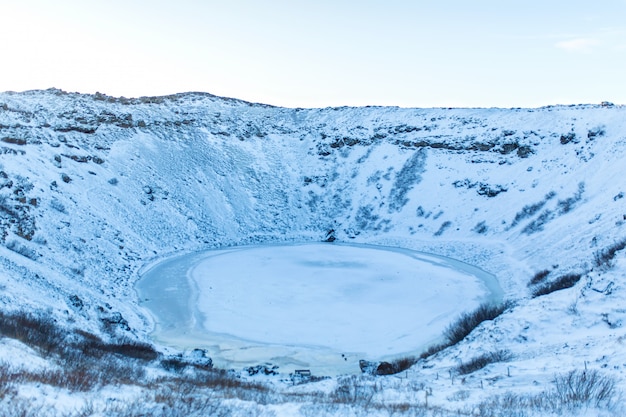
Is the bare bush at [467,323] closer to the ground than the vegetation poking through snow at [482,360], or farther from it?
farther from it

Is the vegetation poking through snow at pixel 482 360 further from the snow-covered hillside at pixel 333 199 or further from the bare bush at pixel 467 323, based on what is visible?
the bare bush at pixel 467 323

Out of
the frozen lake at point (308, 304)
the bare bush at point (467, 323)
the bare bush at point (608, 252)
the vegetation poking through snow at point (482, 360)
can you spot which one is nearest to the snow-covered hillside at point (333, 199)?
the bare bush at point (608, 252)

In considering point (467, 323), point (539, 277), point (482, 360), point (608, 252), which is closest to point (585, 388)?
point (482, 360)

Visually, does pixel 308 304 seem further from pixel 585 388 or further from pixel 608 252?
pixel 585 388

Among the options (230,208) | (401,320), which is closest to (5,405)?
(401,320)

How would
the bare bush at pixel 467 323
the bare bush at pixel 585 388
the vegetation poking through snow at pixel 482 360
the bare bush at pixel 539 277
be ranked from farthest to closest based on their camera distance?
the bare bush at pixel 539 277, the bare bush at pixel 467 323, the vegetation poking through snow at pixel 482 360, the bare bush at pixel 585 388

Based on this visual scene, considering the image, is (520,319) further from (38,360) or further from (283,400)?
(38,360)

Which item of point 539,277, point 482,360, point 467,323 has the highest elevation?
point 539,277

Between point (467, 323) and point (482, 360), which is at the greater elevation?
point (467, 323)
